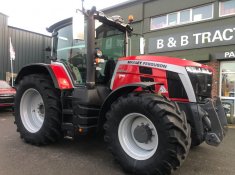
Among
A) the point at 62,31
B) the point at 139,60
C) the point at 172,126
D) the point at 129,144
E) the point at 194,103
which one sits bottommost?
the point at 129,144

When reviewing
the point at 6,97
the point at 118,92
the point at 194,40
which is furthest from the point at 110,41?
the point at 194,40

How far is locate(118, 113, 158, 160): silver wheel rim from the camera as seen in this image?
3826 millimetres

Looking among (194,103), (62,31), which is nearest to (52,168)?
(194,103)

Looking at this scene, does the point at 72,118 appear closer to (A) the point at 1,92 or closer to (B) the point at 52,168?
(B) the point at 52,168

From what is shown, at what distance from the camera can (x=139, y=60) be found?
14.4 ft

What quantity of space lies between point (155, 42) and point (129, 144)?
9620mm

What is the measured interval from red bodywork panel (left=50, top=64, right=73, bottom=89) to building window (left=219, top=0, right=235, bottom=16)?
831 centimetres

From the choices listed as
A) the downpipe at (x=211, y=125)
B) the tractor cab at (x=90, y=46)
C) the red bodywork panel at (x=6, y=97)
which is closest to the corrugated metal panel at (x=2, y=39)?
the red bodywork panel at (x=6, y=97)

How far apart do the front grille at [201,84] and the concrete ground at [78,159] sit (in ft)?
3.70

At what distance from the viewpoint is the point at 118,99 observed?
4035mm

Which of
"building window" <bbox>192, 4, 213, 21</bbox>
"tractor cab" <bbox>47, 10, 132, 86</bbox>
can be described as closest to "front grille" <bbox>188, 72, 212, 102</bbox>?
"tractor cab" <bbox>47, 10, 132, 86</bbox>

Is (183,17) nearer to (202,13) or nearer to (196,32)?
(202,13)

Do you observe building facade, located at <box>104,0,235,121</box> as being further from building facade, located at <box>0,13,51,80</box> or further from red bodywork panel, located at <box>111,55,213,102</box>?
building facade, located at <box>0,13,51,80</box>

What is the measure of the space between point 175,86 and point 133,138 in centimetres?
103
